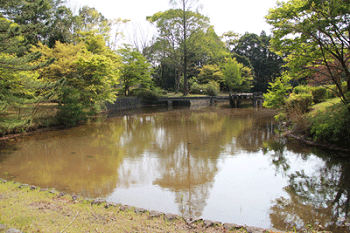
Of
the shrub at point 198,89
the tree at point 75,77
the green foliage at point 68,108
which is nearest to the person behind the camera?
the green foliage at point 68,108

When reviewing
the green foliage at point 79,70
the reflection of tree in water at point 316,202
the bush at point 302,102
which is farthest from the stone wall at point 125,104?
the reflection of tree in water at point 316,202

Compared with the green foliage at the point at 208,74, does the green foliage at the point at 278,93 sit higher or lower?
lower

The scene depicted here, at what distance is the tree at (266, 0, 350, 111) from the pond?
315 cm

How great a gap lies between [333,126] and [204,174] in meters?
4.80

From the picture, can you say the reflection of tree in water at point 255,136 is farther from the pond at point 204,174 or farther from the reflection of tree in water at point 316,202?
the reflection of tree in water at point 316,202

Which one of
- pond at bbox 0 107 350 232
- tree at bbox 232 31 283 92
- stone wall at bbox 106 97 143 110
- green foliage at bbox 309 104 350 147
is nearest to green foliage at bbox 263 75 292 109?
pond at bbox 0 107 350 232

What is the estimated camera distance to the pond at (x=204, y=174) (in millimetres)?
4133

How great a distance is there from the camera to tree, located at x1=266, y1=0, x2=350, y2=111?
7867 mm

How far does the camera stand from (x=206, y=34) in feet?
89.6

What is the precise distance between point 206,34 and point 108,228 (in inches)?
1066

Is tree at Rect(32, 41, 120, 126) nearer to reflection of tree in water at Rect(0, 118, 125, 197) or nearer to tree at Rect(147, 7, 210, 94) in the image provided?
reflection of tree in water at Rect(0, 118, 125, 197)

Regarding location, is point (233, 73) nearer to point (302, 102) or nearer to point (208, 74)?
point (208, 74)

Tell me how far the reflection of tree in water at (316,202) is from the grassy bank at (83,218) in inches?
46.9

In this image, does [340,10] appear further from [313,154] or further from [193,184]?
[193,184]
